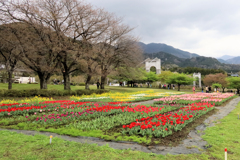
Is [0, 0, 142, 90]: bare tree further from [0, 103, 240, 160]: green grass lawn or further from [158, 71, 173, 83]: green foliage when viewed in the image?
[158, 71, 173, 83]: green foliage

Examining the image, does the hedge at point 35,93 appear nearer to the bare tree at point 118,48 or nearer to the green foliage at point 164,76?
the bare tree at point 118,48

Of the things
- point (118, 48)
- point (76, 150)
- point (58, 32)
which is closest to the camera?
point (76, 150)

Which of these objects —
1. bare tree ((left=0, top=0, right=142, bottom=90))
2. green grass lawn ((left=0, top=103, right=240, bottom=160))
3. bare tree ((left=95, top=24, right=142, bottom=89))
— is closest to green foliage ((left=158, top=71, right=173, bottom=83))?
bare tree ((left=95, top=24, right=142, bottom=89))

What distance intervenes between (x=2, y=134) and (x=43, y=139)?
1828 mm

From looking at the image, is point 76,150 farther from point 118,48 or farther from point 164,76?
point 164,76

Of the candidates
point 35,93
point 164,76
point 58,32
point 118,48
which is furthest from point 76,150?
point 164,76

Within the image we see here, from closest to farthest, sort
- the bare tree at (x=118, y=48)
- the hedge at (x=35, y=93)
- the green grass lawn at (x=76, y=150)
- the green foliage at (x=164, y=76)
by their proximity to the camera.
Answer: the green grass lawn at (x=76, y=150) → the hedge at (x=35, y=93) → the bare tree at (x=118, y=48) → the green foliage at (x=164, y=76)

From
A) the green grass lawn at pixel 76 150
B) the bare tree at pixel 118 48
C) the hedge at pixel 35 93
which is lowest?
the green grass lawn at pixel 76 150

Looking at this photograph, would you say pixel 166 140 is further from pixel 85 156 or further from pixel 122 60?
pixel 122 60

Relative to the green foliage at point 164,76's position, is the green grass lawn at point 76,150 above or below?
below

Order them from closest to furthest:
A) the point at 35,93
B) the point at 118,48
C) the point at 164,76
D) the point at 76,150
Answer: the point at 76,150 < the point at 35,93 < the point at 118,48 < the point at 164,76

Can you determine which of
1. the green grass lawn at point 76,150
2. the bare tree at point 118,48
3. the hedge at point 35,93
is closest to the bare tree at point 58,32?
the bare tree at point 118,48

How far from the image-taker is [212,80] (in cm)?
7956

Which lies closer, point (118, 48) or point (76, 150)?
point (76, 150)
